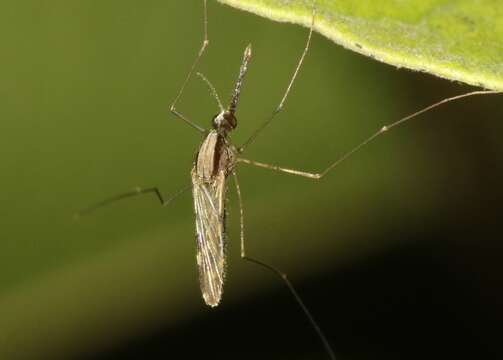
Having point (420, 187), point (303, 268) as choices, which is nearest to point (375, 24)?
point (420, 187)

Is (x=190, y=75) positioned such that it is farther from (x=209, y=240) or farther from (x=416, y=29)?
(x=416, y=29)

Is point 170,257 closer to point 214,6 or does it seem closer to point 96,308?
point 96,308

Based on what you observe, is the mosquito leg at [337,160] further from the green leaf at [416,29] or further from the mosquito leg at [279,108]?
the green leaf at [416,29]

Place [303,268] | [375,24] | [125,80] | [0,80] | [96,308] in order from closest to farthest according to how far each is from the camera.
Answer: [375,24] < [0,80] < [125,80] < [96,308] < [303,268]

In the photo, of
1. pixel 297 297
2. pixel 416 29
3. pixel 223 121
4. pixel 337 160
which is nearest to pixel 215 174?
pixel 223 121

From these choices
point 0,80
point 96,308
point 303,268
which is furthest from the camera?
point 303,268

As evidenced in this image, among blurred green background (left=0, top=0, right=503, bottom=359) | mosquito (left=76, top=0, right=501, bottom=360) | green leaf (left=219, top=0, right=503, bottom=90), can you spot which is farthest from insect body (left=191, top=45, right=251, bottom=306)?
green leaf (left=219, top=0, right=503, bottom=90)

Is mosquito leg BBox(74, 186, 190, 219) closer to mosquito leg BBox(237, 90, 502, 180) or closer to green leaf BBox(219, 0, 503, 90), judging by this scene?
mosquito leg BBox(237, 90, 502, 180)

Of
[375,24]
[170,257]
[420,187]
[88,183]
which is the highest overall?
[88,183]
